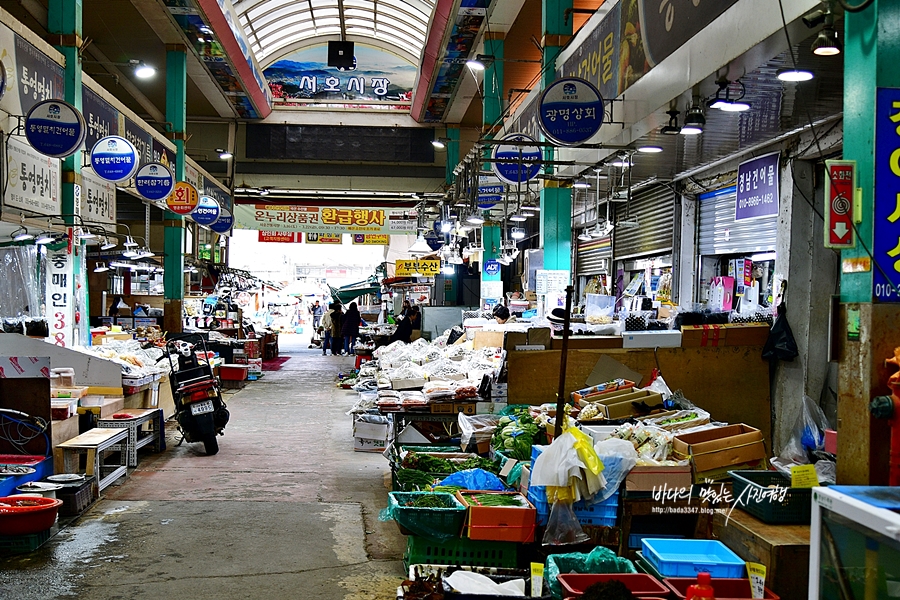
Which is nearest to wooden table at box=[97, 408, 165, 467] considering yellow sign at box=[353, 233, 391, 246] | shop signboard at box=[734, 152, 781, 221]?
shop signboard at box=[734, 152, 781, 221]

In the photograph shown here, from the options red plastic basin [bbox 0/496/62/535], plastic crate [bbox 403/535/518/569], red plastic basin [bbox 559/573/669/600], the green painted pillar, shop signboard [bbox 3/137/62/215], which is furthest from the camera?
the green painted pillar

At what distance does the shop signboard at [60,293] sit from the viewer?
11289 millimetres

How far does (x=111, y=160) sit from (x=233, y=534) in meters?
6.78

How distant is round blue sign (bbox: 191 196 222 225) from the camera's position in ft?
60.2

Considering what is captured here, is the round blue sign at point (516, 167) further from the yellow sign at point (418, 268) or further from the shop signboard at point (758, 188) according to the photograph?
the yellow sign at point (418, 268)

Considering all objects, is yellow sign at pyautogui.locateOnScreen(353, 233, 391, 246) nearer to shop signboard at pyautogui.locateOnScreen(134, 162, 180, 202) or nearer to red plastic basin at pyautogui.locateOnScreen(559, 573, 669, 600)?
shop signboard at pyautogui.locateOnScreen(134, 162, 180, 202)

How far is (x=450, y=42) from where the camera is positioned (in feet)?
55.4

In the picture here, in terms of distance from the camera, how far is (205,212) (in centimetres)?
1850

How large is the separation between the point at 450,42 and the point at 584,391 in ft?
38.1

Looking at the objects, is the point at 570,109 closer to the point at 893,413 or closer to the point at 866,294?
the point at 866,294

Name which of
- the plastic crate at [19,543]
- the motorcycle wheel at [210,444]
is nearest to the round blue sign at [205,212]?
the motorcycle wheel at [210,444]

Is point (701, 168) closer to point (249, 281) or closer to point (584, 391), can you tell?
point (584, 391)

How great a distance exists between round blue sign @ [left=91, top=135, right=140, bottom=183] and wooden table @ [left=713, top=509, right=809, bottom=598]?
31.4 ft

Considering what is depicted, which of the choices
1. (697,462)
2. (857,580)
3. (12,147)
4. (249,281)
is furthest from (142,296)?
(857,580)
